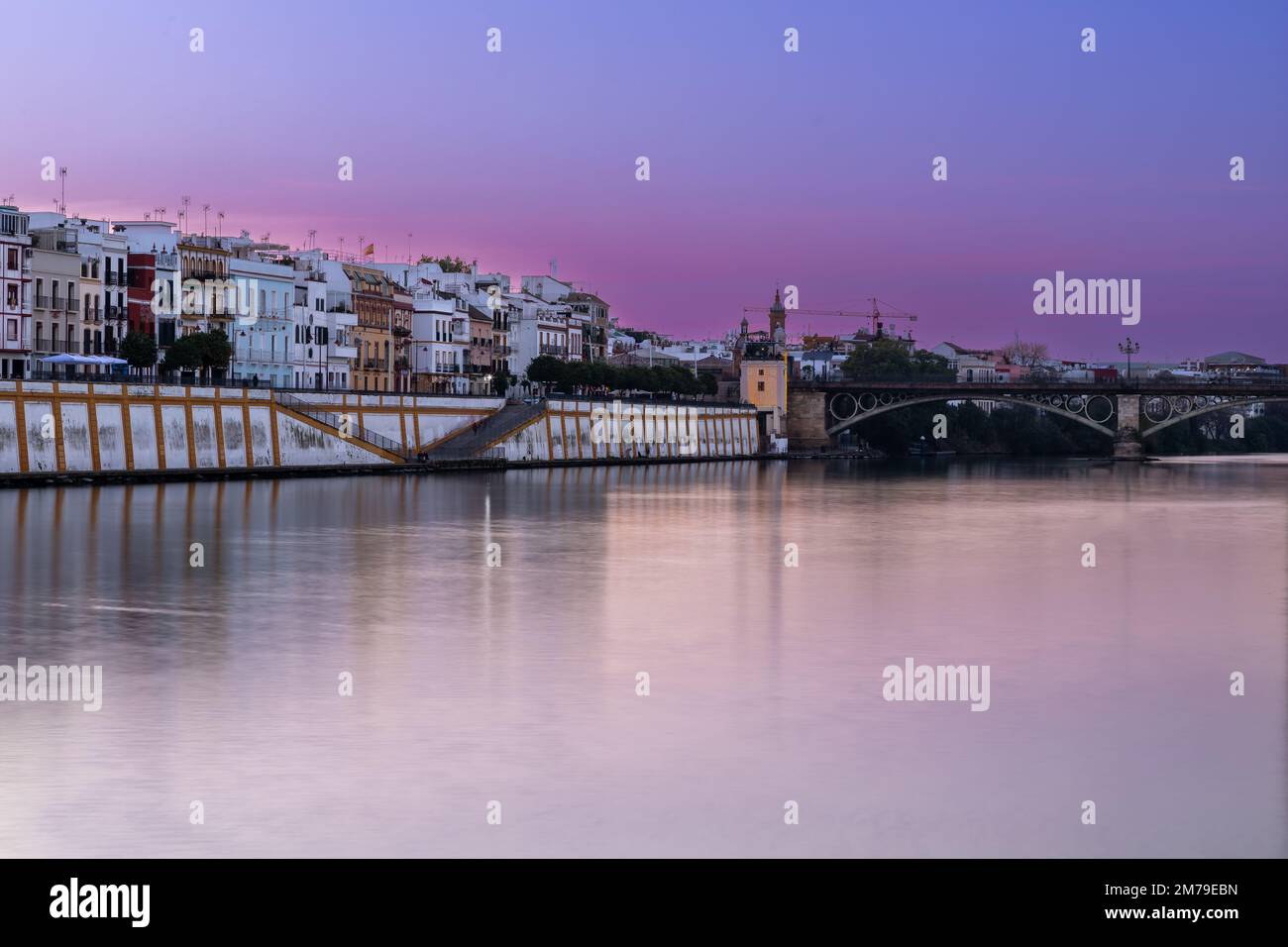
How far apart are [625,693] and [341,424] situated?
5668 cm

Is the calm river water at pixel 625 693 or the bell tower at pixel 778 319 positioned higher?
the bell tower at pixel 778 319

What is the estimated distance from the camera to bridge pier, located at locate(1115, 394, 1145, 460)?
124m

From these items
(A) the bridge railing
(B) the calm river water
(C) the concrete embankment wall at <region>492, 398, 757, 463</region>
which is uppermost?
(A) the bridge railing

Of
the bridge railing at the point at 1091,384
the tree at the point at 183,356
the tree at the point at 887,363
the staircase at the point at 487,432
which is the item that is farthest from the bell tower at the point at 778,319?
the tree at the point at 183,356

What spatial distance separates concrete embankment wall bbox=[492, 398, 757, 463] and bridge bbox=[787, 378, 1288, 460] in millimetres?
4504

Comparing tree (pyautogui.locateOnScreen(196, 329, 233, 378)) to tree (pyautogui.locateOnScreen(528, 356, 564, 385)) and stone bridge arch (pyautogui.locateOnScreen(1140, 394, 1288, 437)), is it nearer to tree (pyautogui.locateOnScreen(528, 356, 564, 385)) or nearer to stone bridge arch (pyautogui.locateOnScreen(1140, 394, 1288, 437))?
tree (pyautogui.locateOnScreen(528, 356, 564, 385))

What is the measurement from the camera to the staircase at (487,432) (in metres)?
87.4

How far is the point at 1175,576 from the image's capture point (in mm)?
39281

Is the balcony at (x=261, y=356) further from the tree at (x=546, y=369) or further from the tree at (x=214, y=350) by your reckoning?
the tree at (x=546, y=369)

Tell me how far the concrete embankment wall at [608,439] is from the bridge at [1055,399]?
14.8 feet

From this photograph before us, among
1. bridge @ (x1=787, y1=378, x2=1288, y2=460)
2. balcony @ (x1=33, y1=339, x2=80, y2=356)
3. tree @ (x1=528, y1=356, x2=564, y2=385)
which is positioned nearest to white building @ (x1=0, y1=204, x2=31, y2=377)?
balcony @ (x1=33, y1=339, x2=80, y2=356)
